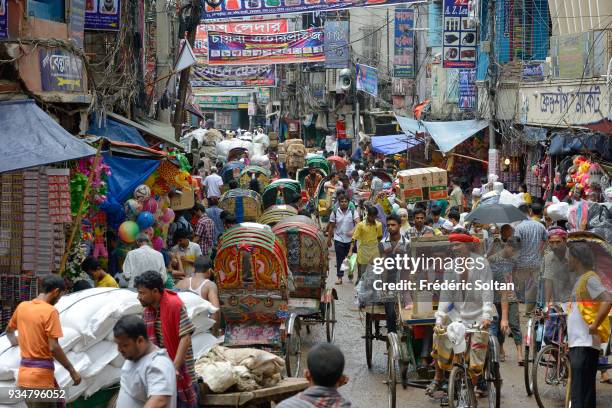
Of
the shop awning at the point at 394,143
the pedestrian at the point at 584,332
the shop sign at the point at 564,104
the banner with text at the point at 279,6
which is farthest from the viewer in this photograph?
the shop awning at the point at 394,143

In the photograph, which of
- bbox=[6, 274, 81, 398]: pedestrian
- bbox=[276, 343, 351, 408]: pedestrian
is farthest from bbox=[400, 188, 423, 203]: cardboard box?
bbox=[276, 343, 351, 408]: pedestrian

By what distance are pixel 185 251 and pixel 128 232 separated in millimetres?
776

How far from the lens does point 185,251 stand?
13.7 meters

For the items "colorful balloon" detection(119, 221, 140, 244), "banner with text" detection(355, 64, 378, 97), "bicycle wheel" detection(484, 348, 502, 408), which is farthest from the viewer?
"banner with text" detection(355, 64, 378, 97)

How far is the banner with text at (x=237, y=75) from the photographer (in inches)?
1639

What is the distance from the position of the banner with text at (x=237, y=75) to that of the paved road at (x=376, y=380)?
27.3 metres

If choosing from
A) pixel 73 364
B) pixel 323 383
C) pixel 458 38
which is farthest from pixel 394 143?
pixel 323 383

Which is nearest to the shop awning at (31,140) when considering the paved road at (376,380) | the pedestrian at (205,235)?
the pedestrian at (205,235)

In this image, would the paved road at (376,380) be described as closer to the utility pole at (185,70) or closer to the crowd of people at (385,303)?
the crowd of people at (385,303)

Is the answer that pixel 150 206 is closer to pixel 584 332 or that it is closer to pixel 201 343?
pixel 201 343

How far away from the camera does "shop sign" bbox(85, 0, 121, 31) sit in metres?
15.9

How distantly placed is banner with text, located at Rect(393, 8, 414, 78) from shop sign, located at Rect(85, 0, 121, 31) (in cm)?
2127

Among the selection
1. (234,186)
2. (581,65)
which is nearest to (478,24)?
(581,65)

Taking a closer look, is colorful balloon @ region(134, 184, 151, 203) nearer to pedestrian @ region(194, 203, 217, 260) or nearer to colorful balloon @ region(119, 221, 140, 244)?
colorful balloon @ region(119, 221, 140, 244)
